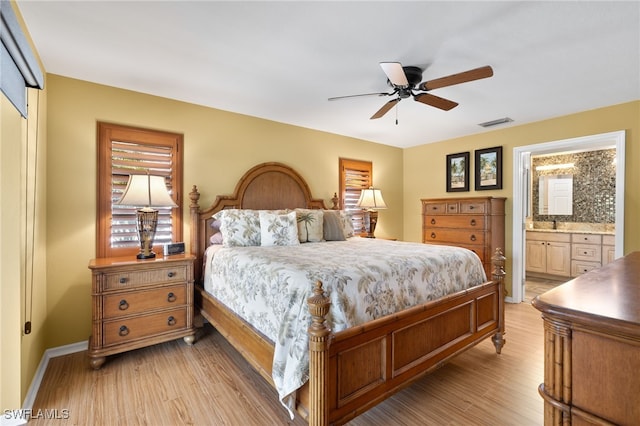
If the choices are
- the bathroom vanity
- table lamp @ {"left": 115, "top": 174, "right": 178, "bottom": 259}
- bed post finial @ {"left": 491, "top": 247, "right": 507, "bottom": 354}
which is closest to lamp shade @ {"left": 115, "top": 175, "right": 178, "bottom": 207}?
table lamp @ {"left": 115, "top": 174, "right": 178, "bottom": 259}

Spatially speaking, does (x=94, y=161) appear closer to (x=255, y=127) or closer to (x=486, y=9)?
(x=255, y=127)

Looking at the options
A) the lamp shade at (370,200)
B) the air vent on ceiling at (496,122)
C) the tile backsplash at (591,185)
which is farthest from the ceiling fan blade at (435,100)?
the tile backsplash at (591,185)

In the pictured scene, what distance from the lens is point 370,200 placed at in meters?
4.48

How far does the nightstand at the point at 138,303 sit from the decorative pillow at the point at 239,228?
1.31 feet

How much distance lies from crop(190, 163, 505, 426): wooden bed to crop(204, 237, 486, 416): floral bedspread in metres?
0.09

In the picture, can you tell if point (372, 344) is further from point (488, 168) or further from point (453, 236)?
point (488, 168)

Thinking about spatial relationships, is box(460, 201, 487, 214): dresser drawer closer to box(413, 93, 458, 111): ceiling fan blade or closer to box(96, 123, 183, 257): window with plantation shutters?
box(413, 93, 458, 111): ceiling fan blade

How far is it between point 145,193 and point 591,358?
3.01m

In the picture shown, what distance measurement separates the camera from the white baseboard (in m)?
1.92

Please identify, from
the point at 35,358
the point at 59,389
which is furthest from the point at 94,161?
the point at 59,389

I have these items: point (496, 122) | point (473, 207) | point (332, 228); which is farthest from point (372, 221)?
point (496, 122)

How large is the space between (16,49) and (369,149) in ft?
14.0

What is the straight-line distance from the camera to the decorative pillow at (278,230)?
2.97 meters

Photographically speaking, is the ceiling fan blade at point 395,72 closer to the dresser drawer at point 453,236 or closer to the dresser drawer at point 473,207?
the dresser drawer at point 473,207
